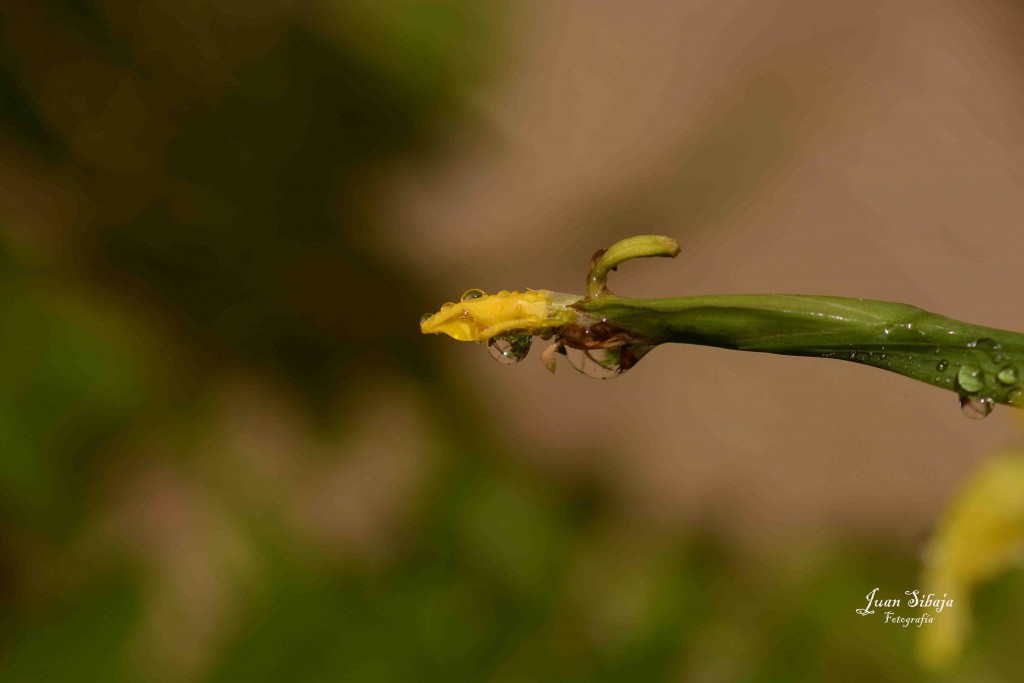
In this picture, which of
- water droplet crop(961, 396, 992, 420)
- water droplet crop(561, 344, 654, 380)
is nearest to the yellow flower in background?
water droplet crop(961, 396, 992, 420)

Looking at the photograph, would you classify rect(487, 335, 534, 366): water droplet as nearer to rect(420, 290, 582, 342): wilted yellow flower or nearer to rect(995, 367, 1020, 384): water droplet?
rect(420, 290, 582, 342): wilted yellow flower

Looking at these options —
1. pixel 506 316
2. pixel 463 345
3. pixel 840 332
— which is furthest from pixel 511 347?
pixel 463 345

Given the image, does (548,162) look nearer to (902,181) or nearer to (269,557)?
(902,181)

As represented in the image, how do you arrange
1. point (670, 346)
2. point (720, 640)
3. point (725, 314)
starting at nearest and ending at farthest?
1. point (725, 314)
2. point (720, 640)
3. point (670, 346)

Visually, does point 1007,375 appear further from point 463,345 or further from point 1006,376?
point 463,345

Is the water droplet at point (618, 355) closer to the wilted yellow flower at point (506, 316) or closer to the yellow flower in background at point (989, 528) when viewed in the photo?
the wilted yellow flower at point (506, 316)

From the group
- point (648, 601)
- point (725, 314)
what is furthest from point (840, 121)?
point (725, 314)

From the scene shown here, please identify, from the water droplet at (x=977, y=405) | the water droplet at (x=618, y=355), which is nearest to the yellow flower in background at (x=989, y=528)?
the water droplet at (x=977, y=405)
